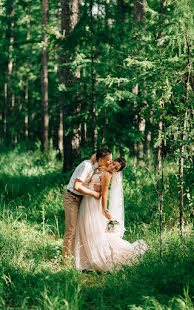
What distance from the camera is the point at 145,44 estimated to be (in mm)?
7934

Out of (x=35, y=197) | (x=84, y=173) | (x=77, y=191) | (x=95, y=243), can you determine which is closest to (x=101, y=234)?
(x=95, y=243)

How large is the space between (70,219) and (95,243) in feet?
1.87

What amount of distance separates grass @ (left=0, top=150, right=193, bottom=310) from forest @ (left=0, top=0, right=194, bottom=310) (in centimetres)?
2

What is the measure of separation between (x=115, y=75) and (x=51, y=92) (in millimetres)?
16717

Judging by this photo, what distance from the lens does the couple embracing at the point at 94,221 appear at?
523cm

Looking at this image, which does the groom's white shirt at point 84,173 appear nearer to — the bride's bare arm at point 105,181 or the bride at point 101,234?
the bride at point 101,234

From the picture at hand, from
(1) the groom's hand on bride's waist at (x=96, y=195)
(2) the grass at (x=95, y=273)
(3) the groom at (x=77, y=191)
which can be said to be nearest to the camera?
(2) the grass at (x=95, y=273)

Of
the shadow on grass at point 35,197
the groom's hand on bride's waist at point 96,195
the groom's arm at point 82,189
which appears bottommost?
the shadow on grass at point 35,197

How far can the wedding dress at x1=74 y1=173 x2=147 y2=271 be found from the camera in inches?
210

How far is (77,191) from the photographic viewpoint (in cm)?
528

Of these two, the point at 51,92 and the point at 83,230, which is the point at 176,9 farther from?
the point at 51,92

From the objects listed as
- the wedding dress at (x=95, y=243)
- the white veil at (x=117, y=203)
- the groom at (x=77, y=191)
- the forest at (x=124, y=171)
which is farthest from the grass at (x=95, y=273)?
the white veil at (x=117, y=203)

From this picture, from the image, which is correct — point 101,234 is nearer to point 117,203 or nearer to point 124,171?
point 117,203

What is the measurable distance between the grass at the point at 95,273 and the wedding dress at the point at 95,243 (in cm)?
23
